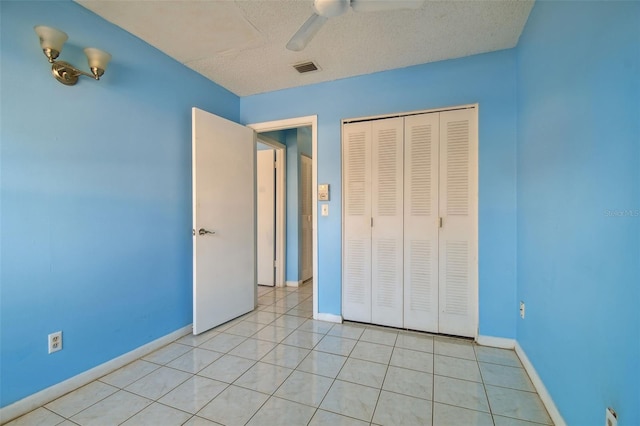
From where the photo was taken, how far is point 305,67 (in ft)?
8.25

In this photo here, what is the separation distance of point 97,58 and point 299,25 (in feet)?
4.47

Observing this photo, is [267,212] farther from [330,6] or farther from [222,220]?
[330,6]

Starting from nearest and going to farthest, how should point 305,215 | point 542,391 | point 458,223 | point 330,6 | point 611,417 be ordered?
point 611,417 < point 330,6 < point 542,391 < point 458,223 < point 305,215

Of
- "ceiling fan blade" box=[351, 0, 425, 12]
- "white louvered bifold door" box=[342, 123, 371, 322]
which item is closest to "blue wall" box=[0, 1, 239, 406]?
"white louvered bifold door" box=[342, 123, 371, 322]

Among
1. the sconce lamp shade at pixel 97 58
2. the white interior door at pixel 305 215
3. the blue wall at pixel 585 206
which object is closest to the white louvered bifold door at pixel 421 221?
the blue wall at pixel 585 206

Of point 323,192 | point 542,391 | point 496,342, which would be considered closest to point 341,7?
point 323,192

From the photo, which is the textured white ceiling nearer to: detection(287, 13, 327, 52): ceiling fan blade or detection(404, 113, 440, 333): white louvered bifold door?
detection(287, 13, 327, 52): ceiling fan blade

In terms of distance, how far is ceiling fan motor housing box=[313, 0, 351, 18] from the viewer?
1241 mm

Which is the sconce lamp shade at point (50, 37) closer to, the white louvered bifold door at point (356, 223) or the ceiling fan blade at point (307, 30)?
the ceiling fan blade at point (307, 30)

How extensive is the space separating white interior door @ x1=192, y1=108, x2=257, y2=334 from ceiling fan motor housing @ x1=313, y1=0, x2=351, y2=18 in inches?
62.1

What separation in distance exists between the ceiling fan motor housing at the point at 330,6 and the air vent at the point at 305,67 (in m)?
Answer: 1.21

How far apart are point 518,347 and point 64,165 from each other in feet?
11.4

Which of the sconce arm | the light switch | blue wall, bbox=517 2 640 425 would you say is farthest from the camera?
the light switch

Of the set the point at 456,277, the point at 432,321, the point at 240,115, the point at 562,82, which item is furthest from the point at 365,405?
the point at 240,115
